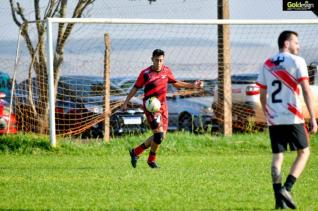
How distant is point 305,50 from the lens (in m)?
21.3

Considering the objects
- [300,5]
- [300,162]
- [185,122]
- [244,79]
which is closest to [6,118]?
[244,79]

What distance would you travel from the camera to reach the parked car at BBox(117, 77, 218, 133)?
21719 mm

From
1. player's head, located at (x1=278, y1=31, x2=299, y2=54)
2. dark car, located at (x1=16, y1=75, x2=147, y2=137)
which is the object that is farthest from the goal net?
player's head, located at (x1=278, y1=31, x2=299, y2=54)

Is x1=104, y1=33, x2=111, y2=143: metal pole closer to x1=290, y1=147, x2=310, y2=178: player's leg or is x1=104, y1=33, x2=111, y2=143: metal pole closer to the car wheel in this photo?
the car wheel

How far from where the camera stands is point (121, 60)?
64.8ft

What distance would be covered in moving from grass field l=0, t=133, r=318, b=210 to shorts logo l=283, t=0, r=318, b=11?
3.63m

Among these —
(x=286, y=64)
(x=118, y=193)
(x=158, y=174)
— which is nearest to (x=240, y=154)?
(x=158, y=174)

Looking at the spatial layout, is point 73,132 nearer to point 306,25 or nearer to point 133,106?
point 133,106

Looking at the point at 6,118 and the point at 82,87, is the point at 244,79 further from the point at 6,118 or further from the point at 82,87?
the point at 6,118

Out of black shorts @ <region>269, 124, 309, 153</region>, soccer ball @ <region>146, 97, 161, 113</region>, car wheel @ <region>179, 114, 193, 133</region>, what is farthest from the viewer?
car wheel @ <region>179, 114, 193, 133</region>

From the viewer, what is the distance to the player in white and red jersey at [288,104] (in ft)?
30.6

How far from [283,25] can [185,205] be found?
1112 centimetres

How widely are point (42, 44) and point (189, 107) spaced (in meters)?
6.79

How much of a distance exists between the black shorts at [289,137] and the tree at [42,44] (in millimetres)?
9817
